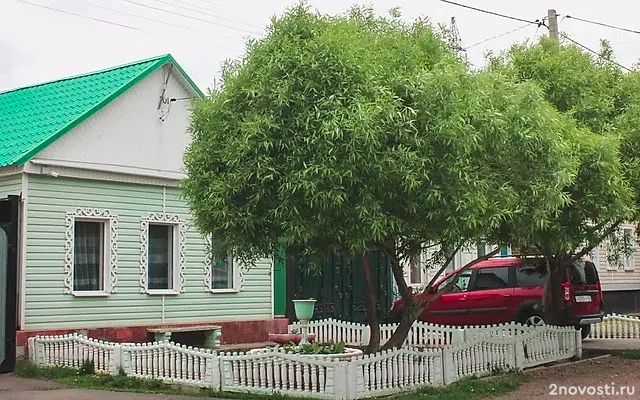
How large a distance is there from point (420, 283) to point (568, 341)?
9.98m

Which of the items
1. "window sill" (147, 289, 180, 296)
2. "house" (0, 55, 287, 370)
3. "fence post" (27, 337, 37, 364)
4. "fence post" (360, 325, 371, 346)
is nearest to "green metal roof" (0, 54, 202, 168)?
"house" (0, 55, 287, 370)

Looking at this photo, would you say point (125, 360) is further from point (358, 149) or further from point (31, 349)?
point (358, 149)

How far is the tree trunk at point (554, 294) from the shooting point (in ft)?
53.2

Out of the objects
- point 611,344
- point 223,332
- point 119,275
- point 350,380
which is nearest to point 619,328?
point 611,344

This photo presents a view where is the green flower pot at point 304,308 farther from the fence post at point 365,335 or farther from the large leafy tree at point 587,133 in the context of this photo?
the large leafy tree at point 587,133

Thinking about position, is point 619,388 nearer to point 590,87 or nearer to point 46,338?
point 590,87

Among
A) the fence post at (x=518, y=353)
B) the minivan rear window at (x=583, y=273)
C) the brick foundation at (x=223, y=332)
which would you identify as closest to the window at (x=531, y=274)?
the minivan rear window at (x=583, y=273)

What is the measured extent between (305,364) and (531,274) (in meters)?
9.14

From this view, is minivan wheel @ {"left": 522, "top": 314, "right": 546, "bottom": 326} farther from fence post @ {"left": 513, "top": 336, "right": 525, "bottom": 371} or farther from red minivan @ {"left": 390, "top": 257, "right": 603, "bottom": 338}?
fence post @ {"left": 513, "top": 336, "right": 525, "bottom": 371}

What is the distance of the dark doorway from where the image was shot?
144 inches

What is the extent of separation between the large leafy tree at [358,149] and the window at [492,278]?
7.92 m

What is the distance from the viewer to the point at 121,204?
16.0 meters

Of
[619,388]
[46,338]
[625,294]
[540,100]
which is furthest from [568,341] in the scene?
[625,294]

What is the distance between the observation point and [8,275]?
12.3ft
